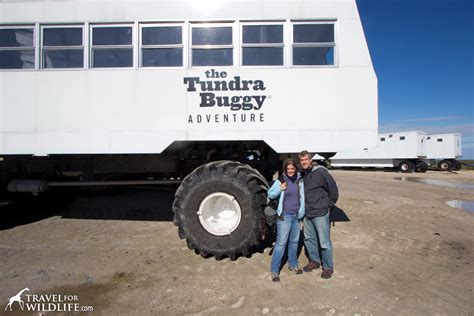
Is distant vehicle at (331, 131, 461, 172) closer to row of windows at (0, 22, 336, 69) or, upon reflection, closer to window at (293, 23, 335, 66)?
window at (293, 23, 335, 66)

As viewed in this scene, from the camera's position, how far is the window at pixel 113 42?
195 inches

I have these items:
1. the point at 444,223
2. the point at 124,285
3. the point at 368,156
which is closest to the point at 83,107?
the point at 124,285

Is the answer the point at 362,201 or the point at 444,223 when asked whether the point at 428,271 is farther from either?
the point at 362,201

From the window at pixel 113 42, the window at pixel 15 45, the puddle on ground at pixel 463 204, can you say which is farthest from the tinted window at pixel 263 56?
the puddle on ground at pixel 463 204

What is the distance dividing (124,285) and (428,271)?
4513mm

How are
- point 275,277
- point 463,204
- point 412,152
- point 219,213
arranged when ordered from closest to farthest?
point 275,277 < point 219,213 < point 463,204 < point 412,152

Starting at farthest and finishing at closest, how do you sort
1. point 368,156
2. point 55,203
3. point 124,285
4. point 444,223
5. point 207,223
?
point 368,156 → point 55,203 → point 444,223 → point 207,223 → point 124,285

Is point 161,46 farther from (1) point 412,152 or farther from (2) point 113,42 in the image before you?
(1) point 412,152

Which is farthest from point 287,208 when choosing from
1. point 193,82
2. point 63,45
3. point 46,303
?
point 63,45

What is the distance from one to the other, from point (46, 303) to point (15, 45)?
4469 millimetres

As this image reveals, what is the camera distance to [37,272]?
14.1 feet

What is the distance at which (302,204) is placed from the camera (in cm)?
409

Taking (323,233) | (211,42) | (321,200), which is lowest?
(323,233)

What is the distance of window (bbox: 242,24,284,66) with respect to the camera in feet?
16.0
